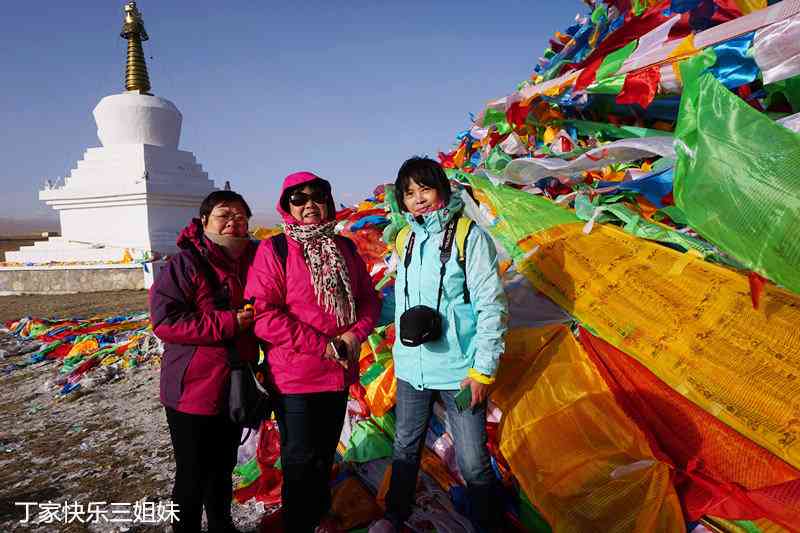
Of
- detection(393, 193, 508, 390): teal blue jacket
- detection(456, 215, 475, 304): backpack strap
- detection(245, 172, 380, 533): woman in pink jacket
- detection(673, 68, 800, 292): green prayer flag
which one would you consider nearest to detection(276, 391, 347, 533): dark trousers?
detection(245, 172, 380, 533): woman in pink jacket

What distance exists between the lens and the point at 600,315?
2250 mm

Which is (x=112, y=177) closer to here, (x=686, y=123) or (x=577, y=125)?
(x=577, y=125)

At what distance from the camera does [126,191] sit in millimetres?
12391

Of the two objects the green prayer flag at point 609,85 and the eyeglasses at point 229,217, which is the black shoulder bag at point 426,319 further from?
the green prayer flag at point 609,85

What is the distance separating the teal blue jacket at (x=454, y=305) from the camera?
1.89 meters

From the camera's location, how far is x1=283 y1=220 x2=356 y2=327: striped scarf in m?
2.04

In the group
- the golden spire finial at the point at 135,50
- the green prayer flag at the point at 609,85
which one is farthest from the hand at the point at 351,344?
the golden spire finial at the point at 135,50

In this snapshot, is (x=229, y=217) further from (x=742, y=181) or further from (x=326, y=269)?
(x=742, y=181)

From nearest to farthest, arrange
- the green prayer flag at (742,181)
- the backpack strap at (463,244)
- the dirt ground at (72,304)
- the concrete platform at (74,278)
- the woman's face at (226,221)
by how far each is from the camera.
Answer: the green prayer flag at (742,181)
the backpack strap at (463,244)
the woman's face at (226,221)
the dirt ground at (72,304)
the concrete platform at (74,278)

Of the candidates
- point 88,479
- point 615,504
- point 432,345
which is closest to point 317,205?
point 432,345

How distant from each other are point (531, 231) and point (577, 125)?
167cm

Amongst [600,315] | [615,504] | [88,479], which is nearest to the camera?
[615,504]

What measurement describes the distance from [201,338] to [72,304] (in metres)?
9.35

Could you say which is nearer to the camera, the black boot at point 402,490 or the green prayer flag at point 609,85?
the black boot at point 402,490
